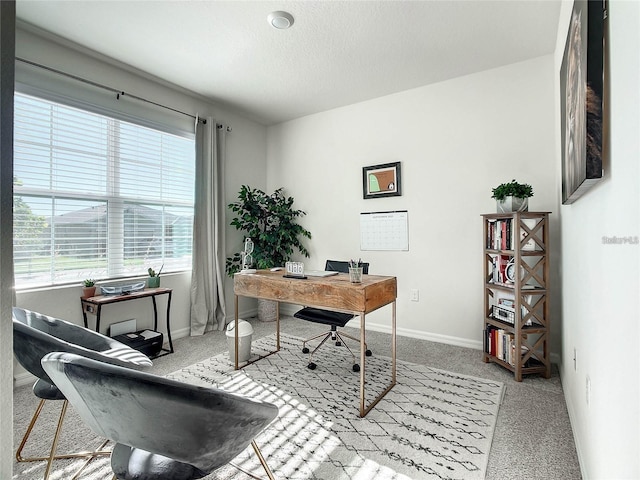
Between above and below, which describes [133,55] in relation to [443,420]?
above

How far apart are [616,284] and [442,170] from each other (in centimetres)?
266

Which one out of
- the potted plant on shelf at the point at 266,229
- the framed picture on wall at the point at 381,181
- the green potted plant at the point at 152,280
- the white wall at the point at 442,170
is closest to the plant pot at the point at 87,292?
the green potted plant at the point at 152,280

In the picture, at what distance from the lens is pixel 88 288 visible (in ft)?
9.21

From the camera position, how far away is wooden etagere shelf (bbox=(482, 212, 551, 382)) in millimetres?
2516

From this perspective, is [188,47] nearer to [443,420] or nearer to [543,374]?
[443,420]

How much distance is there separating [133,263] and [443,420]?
310cm

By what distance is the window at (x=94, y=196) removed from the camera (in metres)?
2.55

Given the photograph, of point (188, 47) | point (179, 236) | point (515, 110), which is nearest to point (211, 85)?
point (188, 47)

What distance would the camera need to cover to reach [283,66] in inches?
122

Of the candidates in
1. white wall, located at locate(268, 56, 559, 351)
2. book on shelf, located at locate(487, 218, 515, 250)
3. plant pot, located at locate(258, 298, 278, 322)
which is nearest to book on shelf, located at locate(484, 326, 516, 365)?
white wall, located at locate(268, 56, 559, 351)

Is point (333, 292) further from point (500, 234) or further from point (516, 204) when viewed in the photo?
point (516, 204)

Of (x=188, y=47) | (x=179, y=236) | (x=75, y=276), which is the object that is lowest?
(x=75, y=276)

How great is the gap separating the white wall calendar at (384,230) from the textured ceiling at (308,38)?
1452 millimetres

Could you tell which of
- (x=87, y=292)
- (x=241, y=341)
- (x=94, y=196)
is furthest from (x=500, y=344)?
(x=94, y=196)
